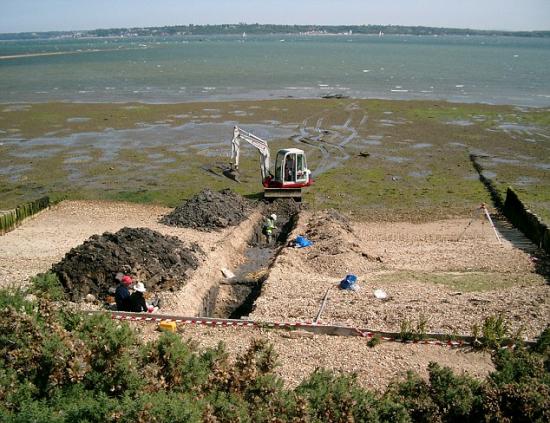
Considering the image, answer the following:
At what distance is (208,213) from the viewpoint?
2534cm

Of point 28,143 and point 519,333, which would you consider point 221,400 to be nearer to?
point 519,333

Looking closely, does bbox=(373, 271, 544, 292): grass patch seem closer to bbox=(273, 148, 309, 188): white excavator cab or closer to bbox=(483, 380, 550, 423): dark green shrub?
bbox=(483, 380, 550, 423): dark green shrub

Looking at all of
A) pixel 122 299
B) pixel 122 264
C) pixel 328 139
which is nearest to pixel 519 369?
pixel 122 299

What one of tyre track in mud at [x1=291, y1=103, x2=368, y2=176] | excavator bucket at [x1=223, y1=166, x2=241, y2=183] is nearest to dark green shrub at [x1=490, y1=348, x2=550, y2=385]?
excavator bucket at [x1=223, y1=166, x2=241, y2=183]

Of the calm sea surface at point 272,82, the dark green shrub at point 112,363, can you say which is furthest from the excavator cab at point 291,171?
the calm sea surface at point 272,82

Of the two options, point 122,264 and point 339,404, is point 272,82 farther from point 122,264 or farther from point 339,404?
point 339,404

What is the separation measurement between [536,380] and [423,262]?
11802mm

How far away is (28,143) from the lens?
4316cm

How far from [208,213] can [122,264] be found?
23.6ft

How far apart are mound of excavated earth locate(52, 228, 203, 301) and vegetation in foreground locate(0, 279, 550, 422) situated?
21.3 feet

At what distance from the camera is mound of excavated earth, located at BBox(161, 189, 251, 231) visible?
25031 millimetres

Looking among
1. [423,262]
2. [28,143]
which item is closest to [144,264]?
[423,262]

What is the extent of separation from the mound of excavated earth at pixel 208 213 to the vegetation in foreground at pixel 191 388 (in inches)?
527

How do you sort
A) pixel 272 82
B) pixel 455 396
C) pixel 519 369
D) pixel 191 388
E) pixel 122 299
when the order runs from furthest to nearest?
pixel 272 82 < pixel 122 299 < pixel 519 369 < pixel 191 388 < pixel 455 396
